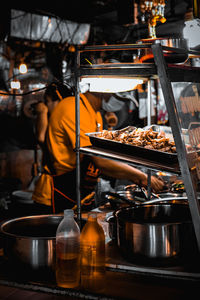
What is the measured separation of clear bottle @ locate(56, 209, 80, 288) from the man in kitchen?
121 centimetres

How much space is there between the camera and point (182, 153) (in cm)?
127

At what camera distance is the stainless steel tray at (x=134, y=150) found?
4.92 feet

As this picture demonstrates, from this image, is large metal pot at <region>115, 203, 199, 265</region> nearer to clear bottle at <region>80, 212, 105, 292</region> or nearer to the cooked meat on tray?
clear bottle at <region>80, 212, 105, 292</region>

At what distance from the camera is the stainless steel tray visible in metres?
1.50

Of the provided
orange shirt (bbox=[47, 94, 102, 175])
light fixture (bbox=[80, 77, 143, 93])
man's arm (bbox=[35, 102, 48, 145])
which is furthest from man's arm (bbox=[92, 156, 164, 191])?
man's arm (bbox=[35, 102, 48, 145])

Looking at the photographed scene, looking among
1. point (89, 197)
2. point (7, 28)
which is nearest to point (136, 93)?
point (7, 28)

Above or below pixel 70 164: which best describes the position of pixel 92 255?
below

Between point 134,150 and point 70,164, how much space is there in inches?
58.2

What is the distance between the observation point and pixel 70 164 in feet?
9.98

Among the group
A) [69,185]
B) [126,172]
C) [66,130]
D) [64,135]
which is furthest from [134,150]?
[69,185]

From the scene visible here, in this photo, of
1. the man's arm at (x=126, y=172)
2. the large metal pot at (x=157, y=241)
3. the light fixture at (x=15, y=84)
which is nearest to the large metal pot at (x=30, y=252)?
the large metal pot at (x=157, y=241)

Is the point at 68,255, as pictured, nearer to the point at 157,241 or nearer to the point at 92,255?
the point at 92,255

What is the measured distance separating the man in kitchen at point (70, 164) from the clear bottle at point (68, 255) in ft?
3.97

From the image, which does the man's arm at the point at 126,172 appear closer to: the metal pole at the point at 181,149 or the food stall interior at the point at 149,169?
the food stall interior at the point at 149,169
